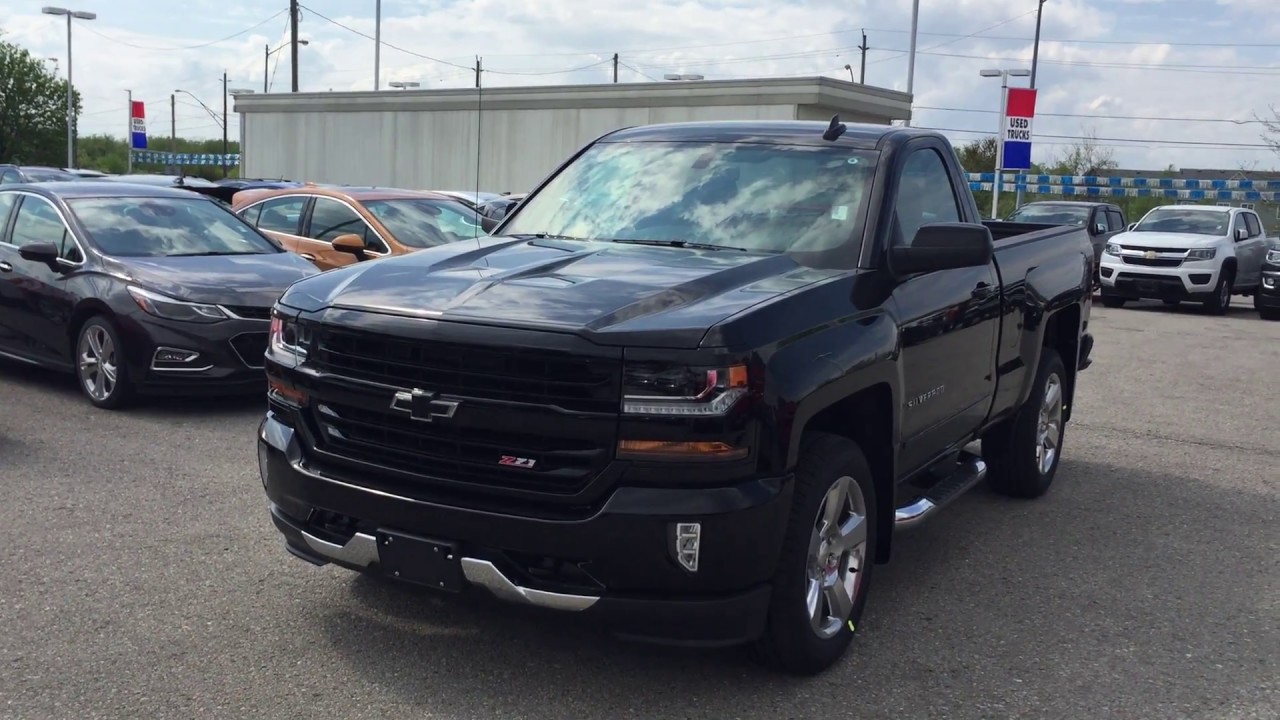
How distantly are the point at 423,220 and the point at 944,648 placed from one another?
864 cm

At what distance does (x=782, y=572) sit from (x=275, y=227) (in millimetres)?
9708

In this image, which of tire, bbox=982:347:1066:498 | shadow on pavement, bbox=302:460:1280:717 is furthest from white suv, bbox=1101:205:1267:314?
shadow on pavement, bbox=302:460:1280:717

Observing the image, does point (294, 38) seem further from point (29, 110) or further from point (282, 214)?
point (282, 214)

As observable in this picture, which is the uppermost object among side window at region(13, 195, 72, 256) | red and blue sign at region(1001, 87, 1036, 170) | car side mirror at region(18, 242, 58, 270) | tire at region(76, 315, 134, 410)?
red and blue sign at region(1001, 87, 1036, 170)

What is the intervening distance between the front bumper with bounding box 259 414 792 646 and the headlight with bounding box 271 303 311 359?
2.08 ft

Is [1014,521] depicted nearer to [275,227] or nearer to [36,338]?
[36,338]

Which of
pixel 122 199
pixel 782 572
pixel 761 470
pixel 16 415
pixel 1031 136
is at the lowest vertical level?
pixel 16 415

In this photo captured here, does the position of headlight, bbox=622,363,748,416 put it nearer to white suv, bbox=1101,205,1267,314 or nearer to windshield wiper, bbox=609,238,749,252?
windshield wiper, bbox=609,238,749,252

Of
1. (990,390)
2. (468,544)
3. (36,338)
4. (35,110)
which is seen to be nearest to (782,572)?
(468,544)

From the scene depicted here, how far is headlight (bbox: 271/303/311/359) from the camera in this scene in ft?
13.8

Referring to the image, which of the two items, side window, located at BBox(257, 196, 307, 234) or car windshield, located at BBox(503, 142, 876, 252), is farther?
side window, located at BBox(257, 196, 307, 234)

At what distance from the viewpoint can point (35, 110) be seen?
60.4m

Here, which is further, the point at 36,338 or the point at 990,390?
the point at 36,338

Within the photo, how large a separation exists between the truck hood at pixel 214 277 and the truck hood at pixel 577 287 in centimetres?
408
